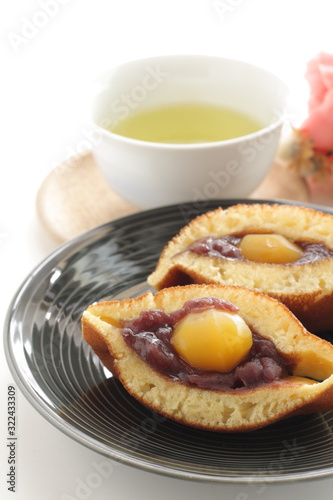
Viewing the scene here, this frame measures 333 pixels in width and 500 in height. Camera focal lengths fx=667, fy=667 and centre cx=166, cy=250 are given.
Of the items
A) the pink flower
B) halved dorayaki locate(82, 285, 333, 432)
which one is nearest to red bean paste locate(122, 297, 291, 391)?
halved dorayaki locate(82, 285, 333, 432)

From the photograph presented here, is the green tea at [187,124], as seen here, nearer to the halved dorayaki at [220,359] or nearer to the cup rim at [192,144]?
the cup rim at [192,144]

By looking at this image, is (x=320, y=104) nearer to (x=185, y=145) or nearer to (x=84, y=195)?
(x=185, y=145)

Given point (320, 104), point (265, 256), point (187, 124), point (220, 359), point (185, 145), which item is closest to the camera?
point (220, 359)

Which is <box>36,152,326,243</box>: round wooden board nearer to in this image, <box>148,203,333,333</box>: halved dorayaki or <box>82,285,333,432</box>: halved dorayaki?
<box>148,203,333,333</box>: halved dorayaki

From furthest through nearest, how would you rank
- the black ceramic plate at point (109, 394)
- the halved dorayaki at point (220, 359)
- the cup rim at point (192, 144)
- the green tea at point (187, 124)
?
the green tea at point (187, 124), the cup rim at point (192, 144), the halved dorayaki at point (220, 359), the black ceramic plate at point (109, 394)

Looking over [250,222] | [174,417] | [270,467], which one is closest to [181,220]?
[250,222]

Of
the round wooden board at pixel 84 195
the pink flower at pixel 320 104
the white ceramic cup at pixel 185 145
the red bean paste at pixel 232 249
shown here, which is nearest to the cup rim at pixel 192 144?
the white ceramic cup at pixel 185 145

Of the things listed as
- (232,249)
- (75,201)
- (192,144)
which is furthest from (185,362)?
(75,201)
